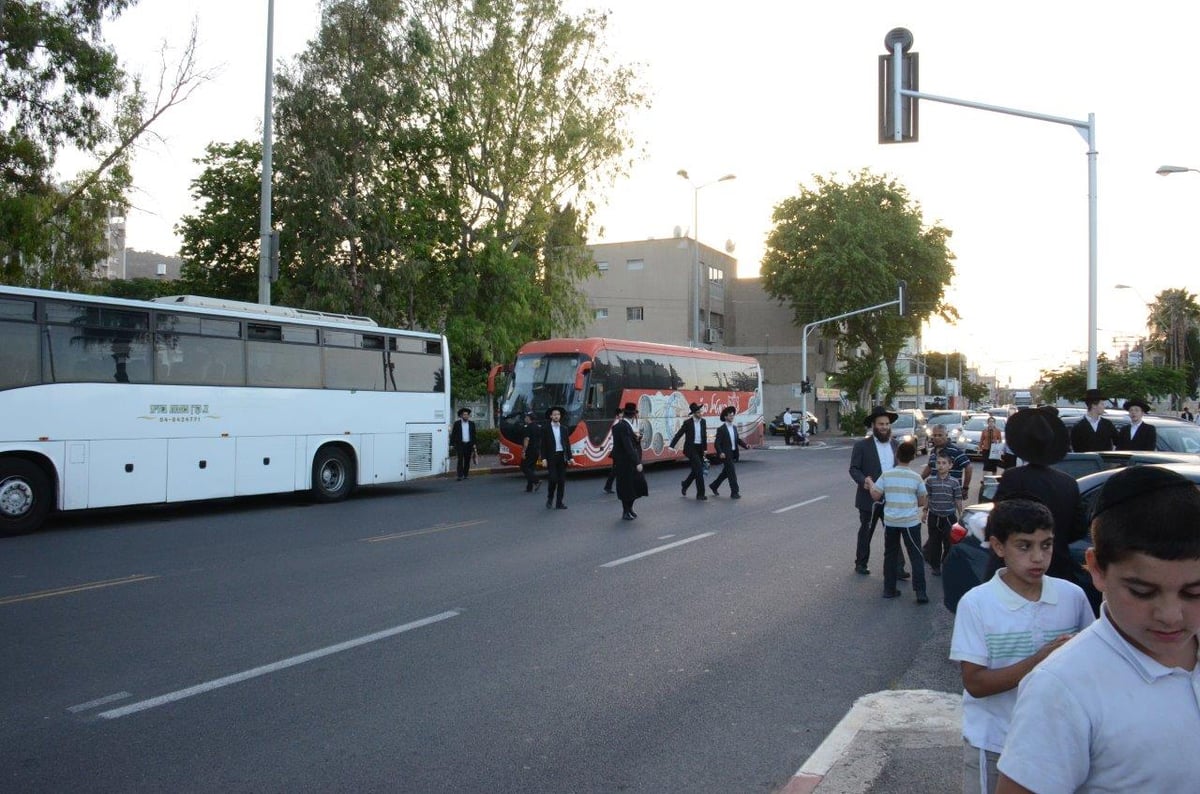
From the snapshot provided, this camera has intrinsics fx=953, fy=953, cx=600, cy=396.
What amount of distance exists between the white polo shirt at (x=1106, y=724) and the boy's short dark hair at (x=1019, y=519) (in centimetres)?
150

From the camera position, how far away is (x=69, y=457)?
535 inches

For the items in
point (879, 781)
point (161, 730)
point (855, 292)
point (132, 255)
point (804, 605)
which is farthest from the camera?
point (132, 255)

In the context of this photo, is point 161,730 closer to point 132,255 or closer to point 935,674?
point 935,674

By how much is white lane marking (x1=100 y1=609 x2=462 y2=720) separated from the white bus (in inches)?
331

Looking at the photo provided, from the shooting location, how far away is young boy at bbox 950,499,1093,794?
294 cm

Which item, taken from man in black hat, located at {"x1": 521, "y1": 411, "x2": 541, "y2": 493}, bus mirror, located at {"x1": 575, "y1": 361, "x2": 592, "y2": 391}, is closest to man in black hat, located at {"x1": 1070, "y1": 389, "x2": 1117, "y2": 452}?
man in black hat, located at {"x1": 521, "y1": 411, "x2": 541, "y2": 493}

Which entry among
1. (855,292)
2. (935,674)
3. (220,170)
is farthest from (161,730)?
(855,292)

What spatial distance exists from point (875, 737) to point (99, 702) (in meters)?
4.37

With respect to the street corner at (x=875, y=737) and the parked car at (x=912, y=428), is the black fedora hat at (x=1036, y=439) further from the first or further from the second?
the parked car at (x=912, y=428)

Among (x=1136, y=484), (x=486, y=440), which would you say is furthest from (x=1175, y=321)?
(x=1136, y=484)

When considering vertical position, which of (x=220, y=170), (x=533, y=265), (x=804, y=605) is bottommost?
(x=804, y=605)

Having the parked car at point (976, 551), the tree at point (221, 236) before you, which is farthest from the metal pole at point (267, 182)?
the parked car at point (976, 551)

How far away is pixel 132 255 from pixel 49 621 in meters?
86.1

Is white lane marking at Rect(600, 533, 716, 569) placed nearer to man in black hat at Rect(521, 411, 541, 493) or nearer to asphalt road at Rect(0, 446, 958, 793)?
asphalt road at Rect(0, 446, 958, 793)
